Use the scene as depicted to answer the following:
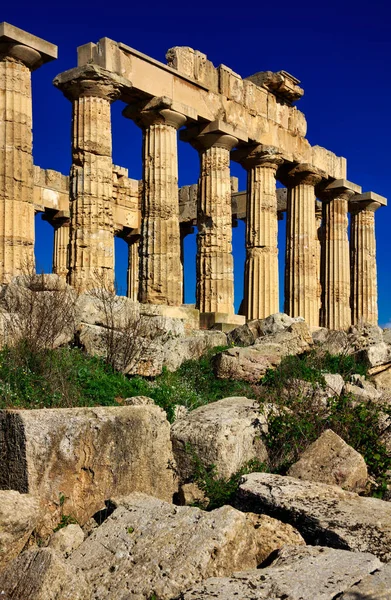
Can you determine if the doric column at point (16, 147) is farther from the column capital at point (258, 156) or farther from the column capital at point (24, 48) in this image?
the column capital at point (258, 156)

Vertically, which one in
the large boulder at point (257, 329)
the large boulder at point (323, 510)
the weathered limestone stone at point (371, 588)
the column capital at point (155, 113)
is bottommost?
the weathered limestone stone at point (371, 588)

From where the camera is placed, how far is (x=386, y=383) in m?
12.1

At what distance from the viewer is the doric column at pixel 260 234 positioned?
20875 mm

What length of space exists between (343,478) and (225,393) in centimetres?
382

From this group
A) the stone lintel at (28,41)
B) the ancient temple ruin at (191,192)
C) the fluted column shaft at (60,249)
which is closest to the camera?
the stone lintel at (28,41)

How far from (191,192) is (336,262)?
6.64 meters

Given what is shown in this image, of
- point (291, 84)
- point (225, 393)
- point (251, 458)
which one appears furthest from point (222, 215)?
point (251, 458)

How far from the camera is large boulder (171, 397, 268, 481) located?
696 centimetres

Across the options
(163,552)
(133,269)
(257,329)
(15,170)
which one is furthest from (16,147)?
(133,269)

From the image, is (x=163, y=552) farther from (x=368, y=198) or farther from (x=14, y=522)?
(x=368, y=198)

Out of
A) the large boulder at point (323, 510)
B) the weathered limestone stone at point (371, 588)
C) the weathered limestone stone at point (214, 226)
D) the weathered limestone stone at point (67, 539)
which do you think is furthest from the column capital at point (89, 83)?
the weathered limestone stone at point (371, 588)

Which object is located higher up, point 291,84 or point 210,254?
point 291,84

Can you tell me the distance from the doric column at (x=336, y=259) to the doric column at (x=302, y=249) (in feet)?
6.07

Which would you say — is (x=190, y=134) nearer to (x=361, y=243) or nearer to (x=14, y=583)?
(x=361, y=243)
